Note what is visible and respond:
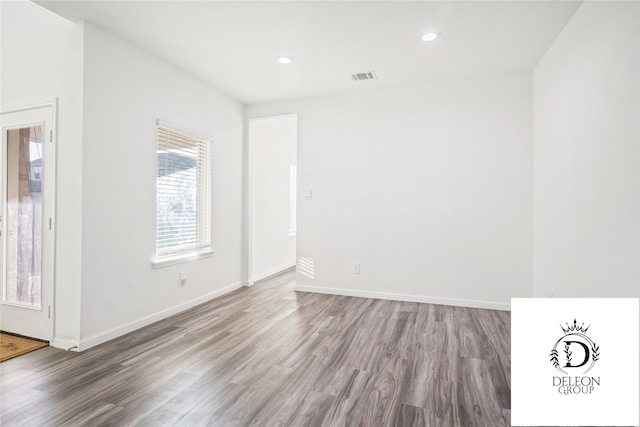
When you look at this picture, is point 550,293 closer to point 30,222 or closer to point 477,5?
point 477,5

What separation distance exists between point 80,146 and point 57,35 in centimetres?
103

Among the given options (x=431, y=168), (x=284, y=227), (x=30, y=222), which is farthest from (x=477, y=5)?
(x=284, y=227)

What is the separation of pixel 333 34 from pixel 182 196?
2392 millimetres

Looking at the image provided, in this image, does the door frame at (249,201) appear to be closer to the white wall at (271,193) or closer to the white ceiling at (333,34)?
the white wall at (271,193)

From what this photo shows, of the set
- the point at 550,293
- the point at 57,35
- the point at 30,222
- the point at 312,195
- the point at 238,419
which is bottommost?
the point at 238,419

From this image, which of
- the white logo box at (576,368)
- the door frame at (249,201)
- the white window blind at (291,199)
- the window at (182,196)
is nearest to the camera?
the white logo box at (576,368)

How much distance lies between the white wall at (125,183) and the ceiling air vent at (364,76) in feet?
6.14

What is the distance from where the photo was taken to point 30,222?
3.03m

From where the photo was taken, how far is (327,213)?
4676mm

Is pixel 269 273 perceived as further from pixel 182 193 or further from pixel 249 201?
pixel 182 193

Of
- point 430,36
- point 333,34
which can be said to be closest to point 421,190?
point 430,36

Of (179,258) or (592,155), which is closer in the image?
(592,155)

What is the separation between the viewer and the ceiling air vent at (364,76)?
12.8 ft

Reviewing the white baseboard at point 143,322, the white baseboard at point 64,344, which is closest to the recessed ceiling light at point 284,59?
the white baseboard at point 143,322
